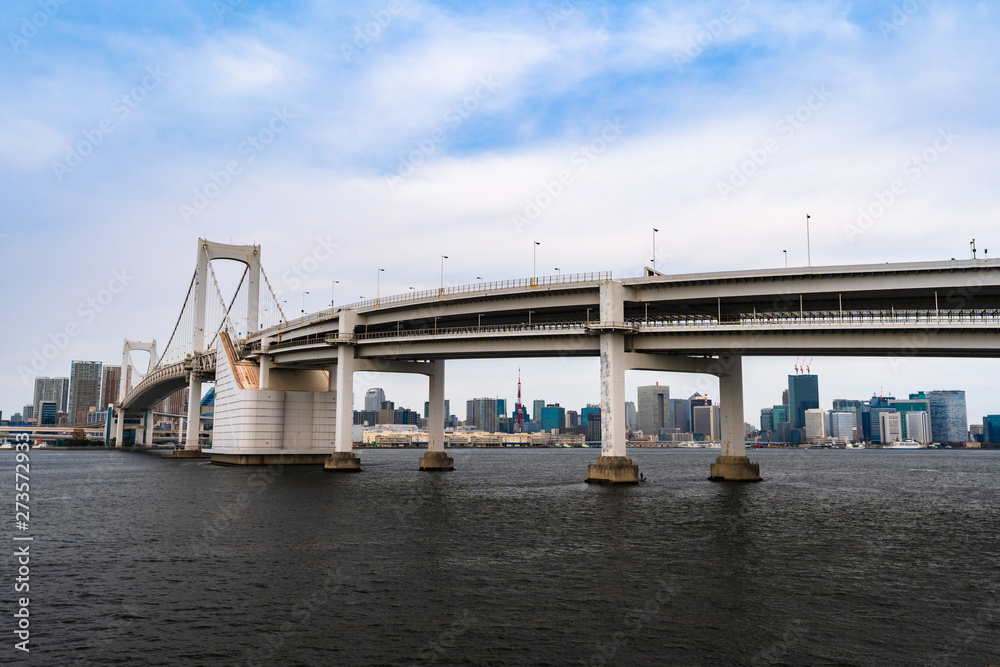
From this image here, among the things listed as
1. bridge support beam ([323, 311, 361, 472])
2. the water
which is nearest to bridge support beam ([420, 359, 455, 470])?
bridge support beam ([323, 311, 361, 472])

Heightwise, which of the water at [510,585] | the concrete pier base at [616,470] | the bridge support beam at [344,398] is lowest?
the water at [510,585]

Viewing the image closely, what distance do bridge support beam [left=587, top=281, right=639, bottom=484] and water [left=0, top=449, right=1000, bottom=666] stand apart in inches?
461

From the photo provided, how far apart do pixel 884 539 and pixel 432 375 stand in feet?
194

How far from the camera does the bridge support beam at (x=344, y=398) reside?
82.4 meters

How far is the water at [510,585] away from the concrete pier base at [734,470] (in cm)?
2373

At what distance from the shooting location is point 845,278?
54.4m

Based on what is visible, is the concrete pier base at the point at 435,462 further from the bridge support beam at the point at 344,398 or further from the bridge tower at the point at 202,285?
the bridge tower at the point at 202,285

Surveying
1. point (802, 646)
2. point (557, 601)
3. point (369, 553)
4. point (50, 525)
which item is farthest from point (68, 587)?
point (802, 646)

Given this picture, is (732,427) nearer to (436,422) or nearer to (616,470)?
(616,470)

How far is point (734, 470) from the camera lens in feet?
245

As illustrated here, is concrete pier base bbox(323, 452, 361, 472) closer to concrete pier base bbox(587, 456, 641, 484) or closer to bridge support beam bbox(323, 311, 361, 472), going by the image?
bridge support beam bbox(323, 311, 361, 472)

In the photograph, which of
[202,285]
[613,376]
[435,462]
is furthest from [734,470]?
[202,285]

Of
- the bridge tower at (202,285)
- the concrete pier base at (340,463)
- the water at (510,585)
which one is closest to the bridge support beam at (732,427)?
the water at (510,585)

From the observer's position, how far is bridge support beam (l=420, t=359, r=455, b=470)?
8956 centimetres
